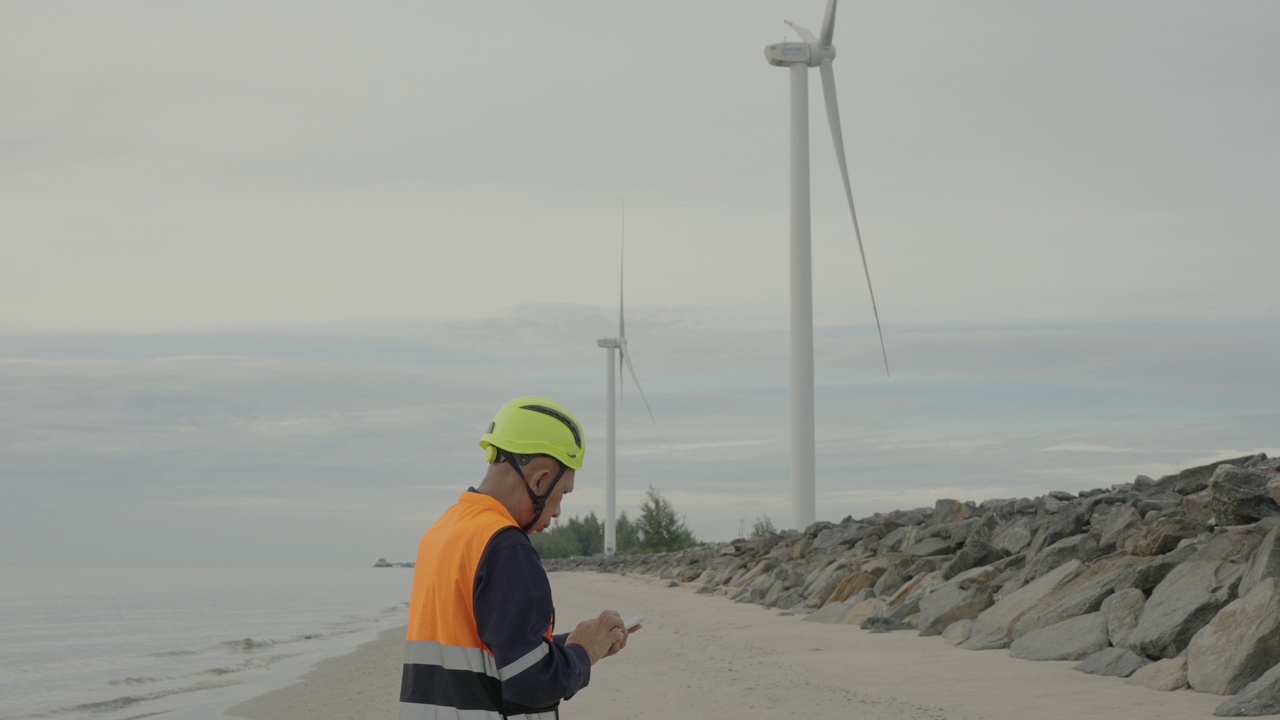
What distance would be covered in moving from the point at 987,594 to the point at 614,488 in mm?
53429

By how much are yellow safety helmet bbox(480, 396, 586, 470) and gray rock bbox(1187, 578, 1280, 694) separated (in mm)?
7158

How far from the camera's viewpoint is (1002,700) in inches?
402

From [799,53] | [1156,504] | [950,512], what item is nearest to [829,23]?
[799,53]

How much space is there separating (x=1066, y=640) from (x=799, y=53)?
1021 inches

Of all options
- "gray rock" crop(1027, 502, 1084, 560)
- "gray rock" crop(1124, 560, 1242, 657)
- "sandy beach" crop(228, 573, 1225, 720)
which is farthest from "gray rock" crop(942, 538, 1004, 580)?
"gray rock" crop(1124, 560, 1242, 657)

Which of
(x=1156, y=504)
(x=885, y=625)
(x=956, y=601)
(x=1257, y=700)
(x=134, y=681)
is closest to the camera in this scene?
(x=1257, y=700)

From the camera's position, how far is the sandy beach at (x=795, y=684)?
995 cm

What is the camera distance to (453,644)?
3.99 m

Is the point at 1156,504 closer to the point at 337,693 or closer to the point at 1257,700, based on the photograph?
the point at 1257,700

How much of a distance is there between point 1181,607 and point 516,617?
893 centimetres

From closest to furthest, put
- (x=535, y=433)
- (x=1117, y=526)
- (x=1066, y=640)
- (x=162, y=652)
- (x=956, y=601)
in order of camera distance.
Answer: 1. (x=535, y=433)
2. (x=1066, y=640)
3. (x=1117, y=526)
4. (x=956, y=601)
5. (x=162, y=652)

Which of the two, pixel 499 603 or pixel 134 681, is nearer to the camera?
pixel 499 603

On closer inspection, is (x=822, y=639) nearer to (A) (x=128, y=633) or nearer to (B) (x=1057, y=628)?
(B) (x=1057, y=628)

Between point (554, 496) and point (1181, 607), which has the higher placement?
point (554, 496)
